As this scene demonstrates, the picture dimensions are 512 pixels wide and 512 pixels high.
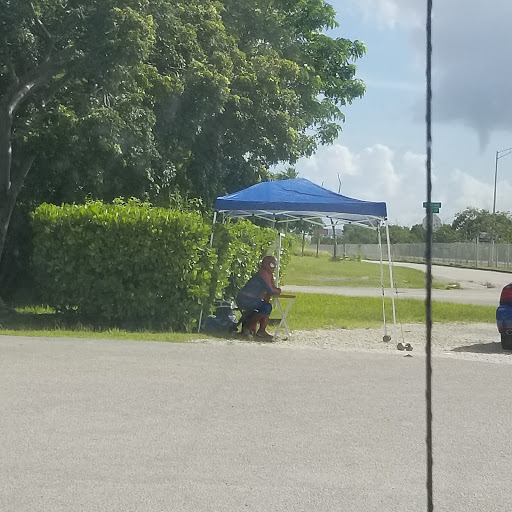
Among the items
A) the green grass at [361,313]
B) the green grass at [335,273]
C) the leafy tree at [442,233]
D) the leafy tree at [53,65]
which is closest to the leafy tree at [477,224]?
the green grass at [335,273]

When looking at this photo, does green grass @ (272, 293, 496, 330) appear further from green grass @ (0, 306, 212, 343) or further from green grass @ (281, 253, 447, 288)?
green grass @ (281, 253, 447, 288)

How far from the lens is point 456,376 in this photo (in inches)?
389

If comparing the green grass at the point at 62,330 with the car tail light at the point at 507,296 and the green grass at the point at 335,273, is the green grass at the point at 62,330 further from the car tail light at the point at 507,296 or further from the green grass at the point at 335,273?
the green grass at the point at 335,273

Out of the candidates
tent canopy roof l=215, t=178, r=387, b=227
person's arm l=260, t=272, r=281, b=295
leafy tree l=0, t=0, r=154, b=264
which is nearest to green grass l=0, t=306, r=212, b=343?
person's arm l=260, t=272, r=281, b=295

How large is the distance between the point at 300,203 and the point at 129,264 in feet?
9.72

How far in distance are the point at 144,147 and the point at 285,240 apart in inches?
283

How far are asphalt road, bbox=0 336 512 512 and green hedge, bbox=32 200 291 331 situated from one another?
3.18 m

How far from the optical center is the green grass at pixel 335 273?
105ft

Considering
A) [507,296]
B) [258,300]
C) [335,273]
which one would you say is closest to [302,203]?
[258,300]

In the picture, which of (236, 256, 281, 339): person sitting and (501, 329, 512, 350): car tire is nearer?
(501, 329, 512, 350): car tire

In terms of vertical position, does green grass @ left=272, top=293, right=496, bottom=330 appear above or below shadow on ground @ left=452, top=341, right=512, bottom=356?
above

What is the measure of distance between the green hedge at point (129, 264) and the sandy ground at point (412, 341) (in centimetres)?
133

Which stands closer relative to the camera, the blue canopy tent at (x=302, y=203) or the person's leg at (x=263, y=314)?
the blue canopy tent at (x=302, y=203)

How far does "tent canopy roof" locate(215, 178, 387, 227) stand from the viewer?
43.8 ft
